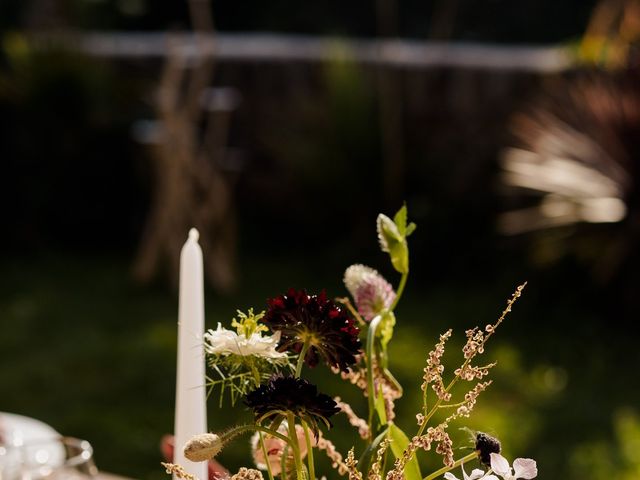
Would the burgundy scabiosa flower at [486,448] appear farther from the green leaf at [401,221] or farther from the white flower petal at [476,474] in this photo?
the green leaf at [401,221]

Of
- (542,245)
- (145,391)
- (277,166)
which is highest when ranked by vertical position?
(277,166)

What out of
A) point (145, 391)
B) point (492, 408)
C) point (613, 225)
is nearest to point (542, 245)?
point (613, 225)

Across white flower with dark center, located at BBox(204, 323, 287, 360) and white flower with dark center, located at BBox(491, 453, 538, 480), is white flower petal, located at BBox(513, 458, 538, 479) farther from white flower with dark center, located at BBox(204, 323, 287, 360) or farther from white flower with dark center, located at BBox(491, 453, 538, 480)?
white flower with dark center, located at BBox(204, 323, 287, 360)

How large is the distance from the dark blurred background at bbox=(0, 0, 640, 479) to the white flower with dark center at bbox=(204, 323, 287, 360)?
2.74 m

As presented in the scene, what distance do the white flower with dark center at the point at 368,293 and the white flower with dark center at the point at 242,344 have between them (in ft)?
0.41

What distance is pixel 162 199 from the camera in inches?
215

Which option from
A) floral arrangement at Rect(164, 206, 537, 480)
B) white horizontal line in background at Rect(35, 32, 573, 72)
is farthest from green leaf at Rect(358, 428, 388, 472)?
white horizontal line in background at Rect(35, 32, 573, 72)

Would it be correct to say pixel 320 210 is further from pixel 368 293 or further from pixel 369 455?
pixel 369 455

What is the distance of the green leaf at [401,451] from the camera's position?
91 centimetres

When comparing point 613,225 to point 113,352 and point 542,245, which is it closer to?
point 542,245

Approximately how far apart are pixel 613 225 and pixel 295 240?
2.15 metres

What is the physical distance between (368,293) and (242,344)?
15cm

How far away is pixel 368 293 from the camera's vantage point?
980 millimetres


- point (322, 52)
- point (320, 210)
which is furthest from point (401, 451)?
point (322, 52)
